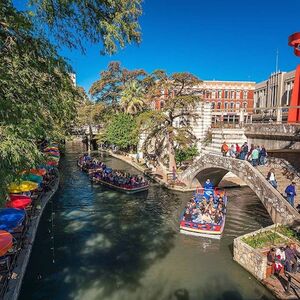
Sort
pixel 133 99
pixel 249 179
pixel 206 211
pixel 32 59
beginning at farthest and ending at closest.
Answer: pixel 133 99 < pixel 206 211 < pixel 249 179 < pixel 32 59

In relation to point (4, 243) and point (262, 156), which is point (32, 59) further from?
point (262, 156)

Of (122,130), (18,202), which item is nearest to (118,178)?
(18,202)

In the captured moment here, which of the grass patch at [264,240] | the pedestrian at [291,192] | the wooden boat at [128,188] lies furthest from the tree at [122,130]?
the grass patch at [264,240]

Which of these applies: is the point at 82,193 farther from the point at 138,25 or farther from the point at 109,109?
the point at 109,109

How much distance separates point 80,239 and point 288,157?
1723 cm

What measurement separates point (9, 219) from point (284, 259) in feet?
46.6

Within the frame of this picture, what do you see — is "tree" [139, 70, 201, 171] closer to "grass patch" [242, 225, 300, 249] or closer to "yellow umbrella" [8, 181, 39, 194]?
"yellow umbrella" [8, 181, 39, 194]

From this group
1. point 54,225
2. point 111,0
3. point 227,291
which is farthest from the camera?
point 54,225

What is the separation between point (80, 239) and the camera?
20516 mm

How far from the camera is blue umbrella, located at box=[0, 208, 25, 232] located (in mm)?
15738

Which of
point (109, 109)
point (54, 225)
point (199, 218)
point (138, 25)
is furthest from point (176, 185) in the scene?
point (109, 109)

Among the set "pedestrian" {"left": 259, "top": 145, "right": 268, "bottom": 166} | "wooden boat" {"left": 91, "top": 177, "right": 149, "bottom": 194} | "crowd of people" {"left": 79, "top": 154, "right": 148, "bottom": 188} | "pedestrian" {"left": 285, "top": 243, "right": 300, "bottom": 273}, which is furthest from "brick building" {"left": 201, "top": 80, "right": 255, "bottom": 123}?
"pedestrian" {"left": 285, "top": 243, "right": 300, "bottom": 273}

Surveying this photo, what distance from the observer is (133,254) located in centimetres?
1838

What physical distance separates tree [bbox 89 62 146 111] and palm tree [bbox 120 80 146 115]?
5.14 m
